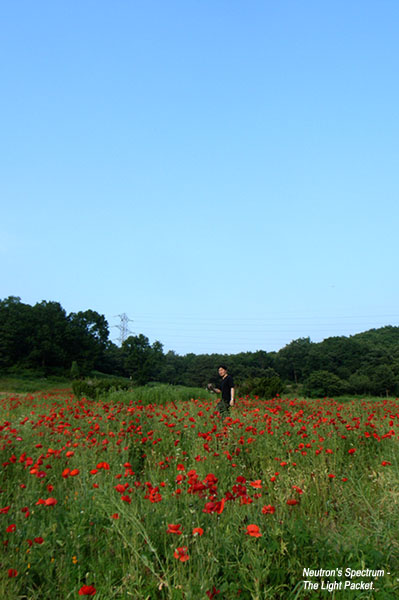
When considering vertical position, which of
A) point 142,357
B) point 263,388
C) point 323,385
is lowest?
point 323,385

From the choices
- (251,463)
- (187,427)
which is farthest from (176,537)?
(187,427)

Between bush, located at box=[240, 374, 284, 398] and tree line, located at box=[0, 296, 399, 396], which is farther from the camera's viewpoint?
tree line, located at box=[0, 296, 399, 396]

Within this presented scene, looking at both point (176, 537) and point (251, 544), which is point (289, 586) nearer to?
point (251, 544)

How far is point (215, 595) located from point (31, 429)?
180 inches

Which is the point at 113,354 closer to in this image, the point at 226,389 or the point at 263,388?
the point at 263,388

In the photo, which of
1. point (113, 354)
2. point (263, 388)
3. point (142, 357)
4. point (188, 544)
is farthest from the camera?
point (113, 354)

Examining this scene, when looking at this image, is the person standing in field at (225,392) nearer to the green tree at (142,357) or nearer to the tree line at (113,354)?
the tree line at (113,354)

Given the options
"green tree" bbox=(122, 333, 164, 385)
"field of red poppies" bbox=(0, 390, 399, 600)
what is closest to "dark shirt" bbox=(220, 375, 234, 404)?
"field of red poppies" bbox=(0, 390, 399, 600)

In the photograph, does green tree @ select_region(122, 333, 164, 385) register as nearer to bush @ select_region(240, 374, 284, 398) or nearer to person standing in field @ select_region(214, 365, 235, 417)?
bush @ select_region(240, 374, 284, 398)

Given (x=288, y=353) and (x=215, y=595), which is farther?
(x=288, y=353)

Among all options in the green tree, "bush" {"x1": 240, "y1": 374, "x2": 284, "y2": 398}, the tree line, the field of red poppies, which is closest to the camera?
the field of red poppies

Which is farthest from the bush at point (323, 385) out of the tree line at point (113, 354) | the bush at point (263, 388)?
the bush at point (263, 388)

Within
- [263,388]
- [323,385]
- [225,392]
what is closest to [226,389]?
[225,392]

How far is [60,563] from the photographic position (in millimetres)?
2697
